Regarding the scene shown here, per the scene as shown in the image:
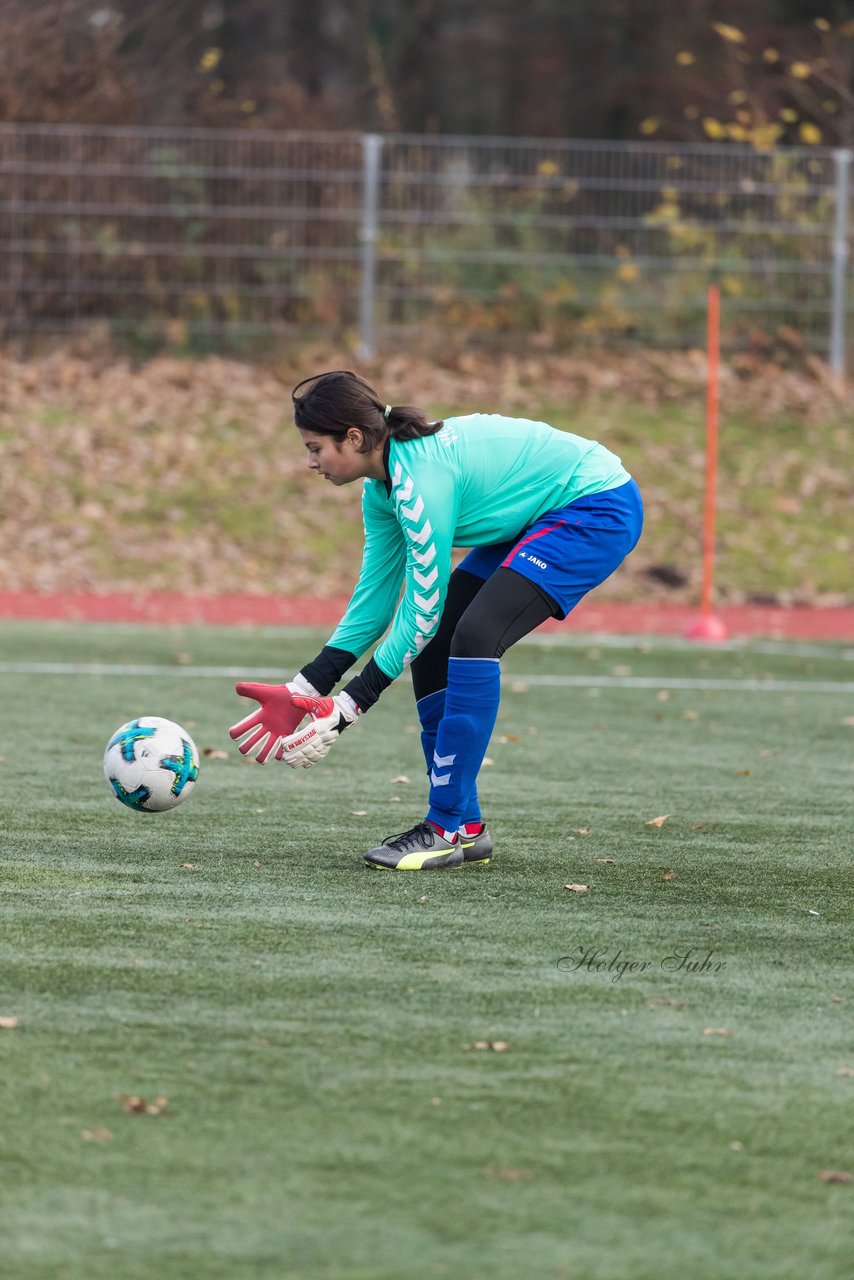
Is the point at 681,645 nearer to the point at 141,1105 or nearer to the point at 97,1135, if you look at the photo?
the point at 141,1105

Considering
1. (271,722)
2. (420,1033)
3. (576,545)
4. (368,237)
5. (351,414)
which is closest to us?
(420,1033)

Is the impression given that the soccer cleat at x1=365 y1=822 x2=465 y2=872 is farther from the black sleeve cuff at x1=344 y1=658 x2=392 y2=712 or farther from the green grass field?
the black sleeve cuff at x1=344 y1=658 x2=392 y2=712

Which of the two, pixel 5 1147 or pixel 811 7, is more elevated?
pixel 811 7

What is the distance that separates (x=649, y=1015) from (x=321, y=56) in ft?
99.5

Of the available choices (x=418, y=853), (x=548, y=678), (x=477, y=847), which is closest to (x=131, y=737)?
(x=418, y=853)

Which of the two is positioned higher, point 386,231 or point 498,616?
point 386,231

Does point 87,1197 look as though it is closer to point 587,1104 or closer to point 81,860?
point 587,1104

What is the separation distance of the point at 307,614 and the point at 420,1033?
37.1ft

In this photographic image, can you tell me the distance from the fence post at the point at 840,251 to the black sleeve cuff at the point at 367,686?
1516 cm

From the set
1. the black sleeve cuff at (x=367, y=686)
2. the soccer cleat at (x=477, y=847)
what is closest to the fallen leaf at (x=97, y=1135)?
the black sleeve cuff at (x=367, y=686)

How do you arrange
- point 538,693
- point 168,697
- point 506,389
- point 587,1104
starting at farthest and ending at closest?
point 506,389, point 538,693, point 168,697, point 587,1104

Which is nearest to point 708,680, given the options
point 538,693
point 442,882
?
point 538,693

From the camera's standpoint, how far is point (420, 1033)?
162 inches

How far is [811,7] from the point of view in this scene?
101ft
